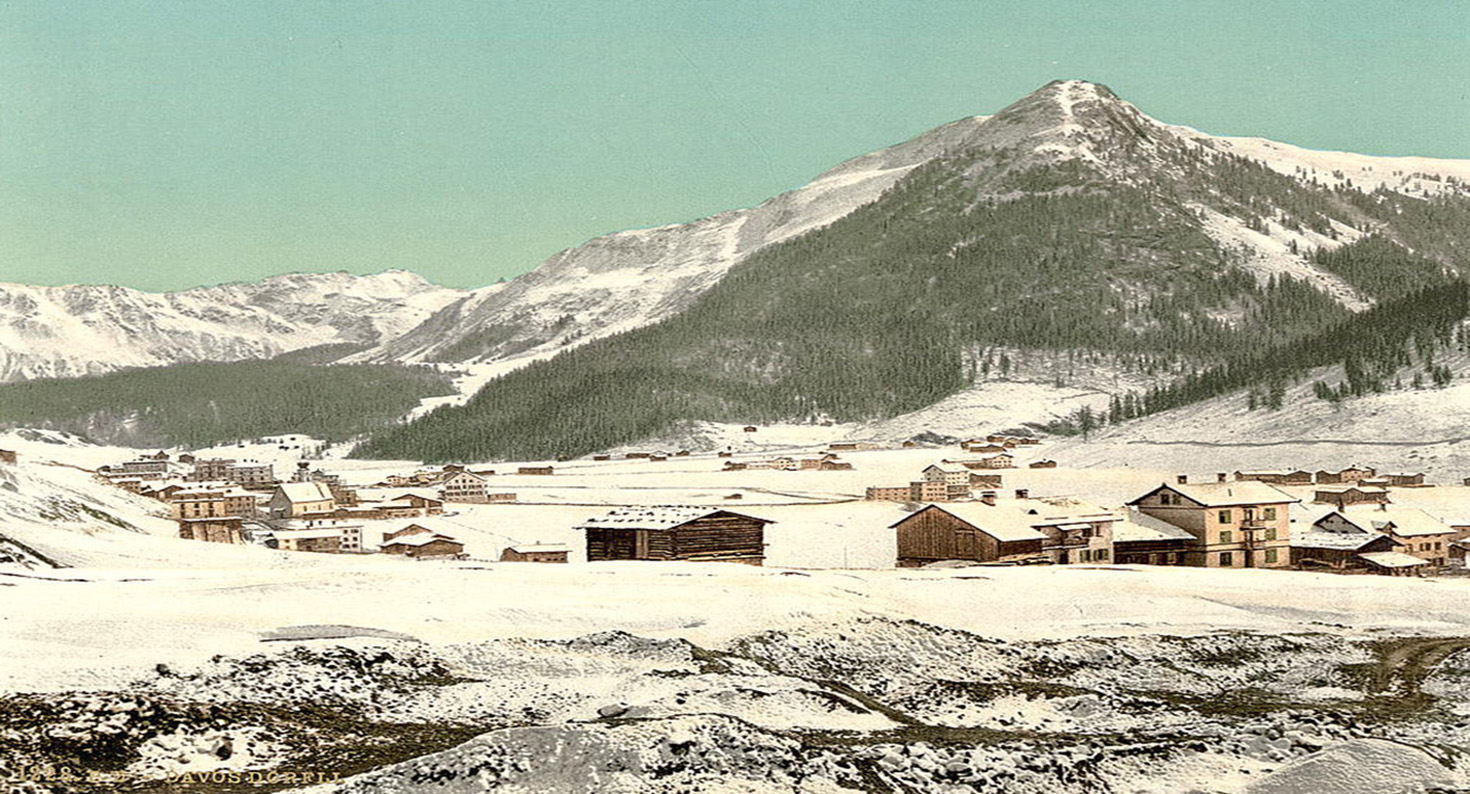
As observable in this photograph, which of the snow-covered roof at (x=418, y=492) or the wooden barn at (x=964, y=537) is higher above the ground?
the snow-covered roof at (x=418, y=492)

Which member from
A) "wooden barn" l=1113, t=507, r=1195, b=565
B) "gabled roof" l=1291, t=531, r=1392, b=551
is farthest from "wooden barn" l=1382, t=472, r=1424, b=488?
"wooden barn" l=1113, t=507, r=1195, b=565

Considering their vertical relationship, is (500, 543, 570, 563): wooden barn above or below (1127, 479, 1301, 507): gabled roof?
below

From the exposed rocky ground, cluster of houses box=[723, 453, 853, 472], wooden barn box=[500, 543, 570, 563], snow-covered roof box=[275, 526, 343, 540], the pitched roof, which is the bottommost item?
the exposed rocky ground

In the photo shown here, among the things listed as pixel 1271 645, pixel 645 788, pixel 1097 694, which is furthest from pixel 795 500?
pixel 645 788

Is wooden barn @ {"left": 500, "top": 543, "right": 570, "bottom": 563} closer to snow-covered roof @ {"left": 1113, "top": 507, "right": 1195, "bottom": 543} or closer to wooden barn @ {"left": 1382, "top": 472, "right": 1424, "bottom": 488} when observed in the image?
snow-covered roof @ {"left": 1113, "top": 507, "right": 1195, "bottom": 543}

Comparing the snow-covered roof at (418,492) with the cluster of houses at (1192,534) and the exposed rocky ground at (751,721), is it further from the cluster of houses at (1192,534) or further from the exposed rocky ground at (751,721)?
the exposed rocky ground at (751,721)

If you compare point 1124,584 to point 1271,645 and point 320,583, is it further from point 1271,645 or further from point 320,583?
point 320,583

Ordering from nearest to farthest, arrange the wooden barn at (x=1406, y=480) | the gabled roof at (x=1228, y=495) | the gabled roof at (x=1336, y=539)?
the gabled roof at (x=1336, y=539) < the gabled roof at (x=1228, y=495) < the wooden barn at (x=1406, y=480)

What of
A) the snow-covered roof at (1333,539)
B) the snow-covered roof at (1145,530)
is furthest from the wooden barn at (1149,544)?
the snow-covered roof at (1333,539)
